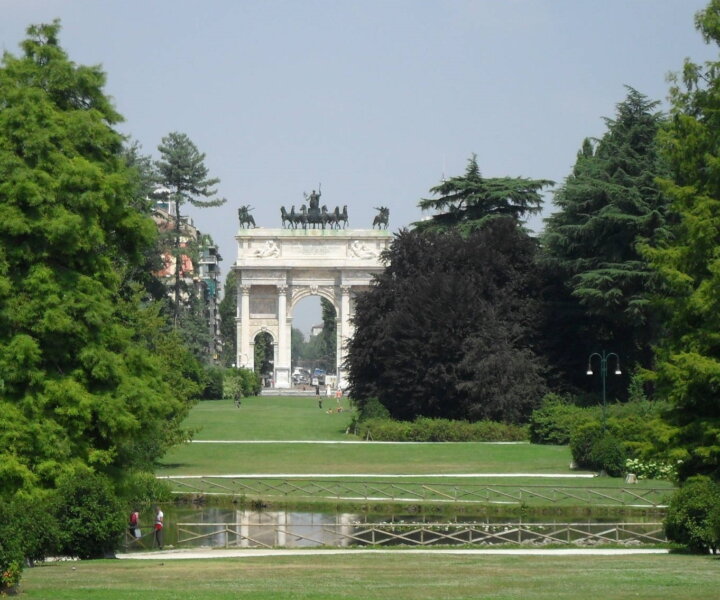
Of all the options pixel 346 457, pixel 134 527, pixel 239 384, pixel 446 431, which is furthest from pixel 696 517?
pixel 239 384

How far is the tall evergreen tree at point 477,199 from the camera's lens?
246 feet

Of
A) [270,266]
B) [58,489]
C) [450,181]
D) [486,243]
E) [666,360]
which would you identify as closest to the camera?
[58,489]

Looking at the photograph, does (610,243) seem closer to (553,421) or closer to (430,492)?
(553,421)

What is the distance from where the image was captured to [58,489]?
25.2 meters

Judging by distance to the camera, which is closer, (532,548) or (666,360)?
(532,548)

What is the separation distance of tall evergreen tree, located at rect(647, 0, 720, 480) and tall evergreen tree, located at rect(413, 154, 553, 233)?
44.6 m

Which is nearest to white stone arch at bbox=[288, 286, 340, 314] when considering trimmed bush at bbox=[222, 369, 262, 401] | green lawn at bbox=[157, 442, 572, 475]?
trimmed bush at bbox=[222, 369, 262, 401]

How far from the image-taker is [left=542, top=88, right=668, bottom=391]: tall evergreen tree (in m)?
56.2

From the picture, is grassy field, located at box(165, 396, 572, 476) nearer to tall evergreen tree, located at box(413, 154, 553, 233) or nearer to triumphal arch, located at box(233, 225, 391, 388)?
tall evergreen tree, located at box(413, 154, 553, 233)

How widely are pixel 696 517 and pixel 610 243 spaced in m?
34.5

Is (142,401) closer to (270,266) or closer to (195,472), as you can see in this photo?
(195,472)

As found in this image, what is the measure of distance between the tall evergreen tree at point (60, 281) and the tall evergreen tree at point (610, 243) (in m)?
30.5

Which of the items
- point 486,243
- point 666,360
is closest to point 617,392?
point 486,243

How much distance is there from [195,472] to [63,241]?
1983 centimetres
